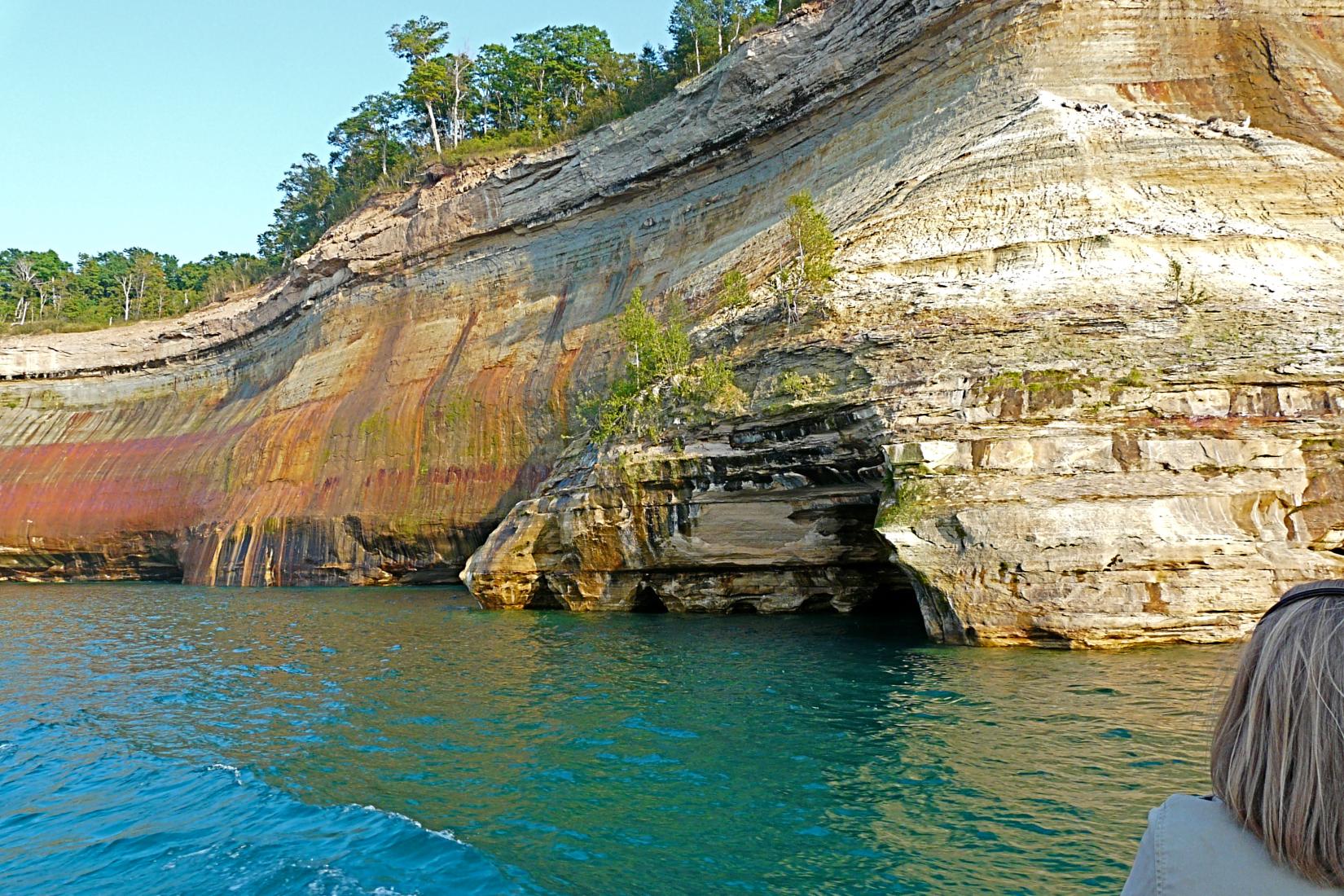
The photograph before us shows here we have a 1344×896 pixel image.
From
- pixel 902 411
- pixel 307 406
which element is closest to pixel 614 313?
pixel 307 406

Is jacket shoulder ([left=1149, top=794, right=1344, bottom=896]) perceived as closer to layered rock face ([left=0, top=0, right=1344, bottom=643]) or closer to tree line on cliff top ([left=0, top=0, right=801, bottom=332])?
layered rock face ([left=0, top=0, right=1344, bottom=643])

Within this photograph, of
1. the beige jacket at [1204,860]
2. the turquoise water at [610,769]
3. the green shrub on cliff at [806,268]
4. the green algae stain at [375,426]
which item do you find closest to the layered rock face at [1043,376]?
the green shrub on cliff at [806,268]

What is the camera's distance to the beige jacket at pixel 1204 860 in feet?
5.30

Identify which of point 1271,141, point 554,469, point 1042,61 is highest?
point 1042,61

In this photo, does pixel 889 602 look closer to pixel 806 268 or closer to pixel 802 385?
pixel 802 385

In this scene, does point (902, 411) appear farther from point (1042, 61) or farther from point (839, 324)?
point (1042, 61)

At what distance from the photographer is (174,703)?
13.4 metres

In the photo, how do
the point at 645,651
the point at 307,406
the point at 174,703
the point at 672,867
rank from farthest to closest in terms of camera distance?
1. the point at 307,406
2. the point at 645,651
3. the point at 174,703
4. the point at 672,867

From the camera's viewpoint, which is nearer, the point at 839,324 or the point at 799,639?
the point at 799,639

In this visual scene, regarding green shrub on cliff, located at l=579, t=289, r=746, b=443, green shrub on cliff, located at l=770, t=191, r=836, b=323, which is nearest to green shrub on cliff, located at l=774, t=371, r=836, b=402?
green shrub on cliff, located at l=579, t=289, r=746, b=443

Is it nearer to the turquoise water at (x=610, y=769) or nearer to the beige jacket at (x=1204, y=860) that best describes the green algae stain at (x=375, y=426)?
the turquoise water at (x=610, y=769)

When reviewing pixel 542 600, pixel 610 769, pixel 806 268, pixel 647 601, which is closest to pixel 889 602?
pixel 647 601

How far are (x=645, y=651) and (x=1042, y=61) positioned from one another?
17574mm

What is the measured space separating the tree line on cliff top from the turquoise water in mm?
29162
